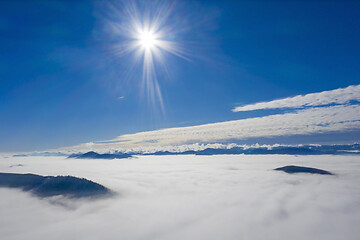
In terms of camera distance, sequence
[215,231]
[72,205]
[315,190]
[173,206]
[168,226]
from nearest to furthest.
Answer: [215,231], [168,226], [173,206], [72,205], [315,190]

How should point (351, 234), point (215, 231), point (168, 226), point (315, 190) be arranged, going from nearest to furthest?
point (351, 234)
point (215, 231)
point (168, 226)
point (315, 190)

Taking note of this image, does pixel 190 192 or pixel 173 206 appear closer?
pixel 173 206

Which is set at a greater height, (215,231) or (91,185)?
(91,185)

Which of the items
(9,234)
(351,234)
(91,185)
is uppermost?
(91,185)

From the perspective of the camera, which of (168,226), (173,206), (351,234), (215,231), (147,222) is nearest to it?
(351,234)

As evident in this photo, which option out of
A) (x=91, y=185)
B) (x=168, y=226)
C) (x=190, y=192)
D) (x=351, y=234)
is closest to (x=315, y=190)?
(x=351, y=234)

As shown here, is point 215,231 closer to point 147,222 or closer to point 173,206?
point 147,222

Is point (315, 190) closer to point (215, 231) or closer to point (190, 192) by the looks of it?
point (190, 192)

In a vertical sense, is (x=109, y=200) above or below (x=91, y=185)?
below

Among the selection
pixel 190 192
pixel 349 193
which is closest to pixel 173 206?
pixel 190 192
